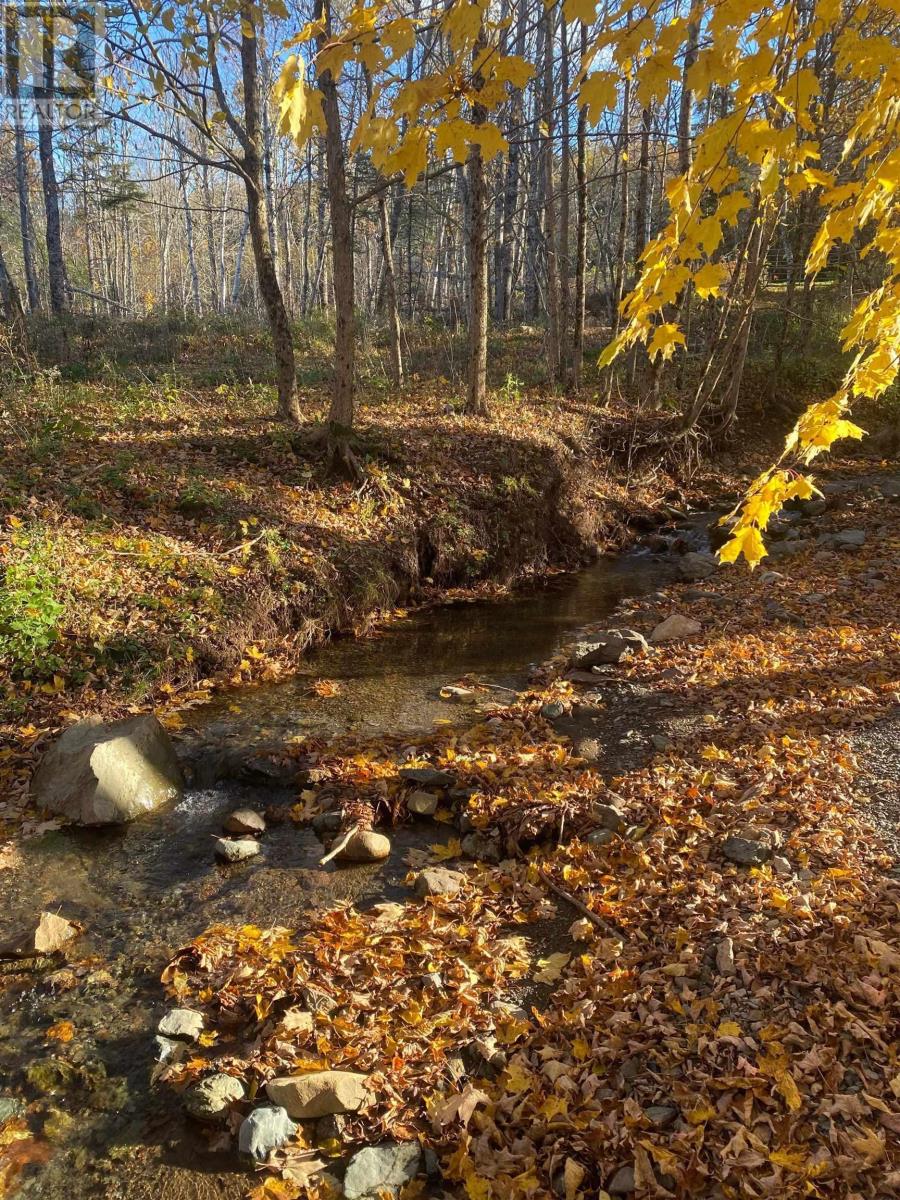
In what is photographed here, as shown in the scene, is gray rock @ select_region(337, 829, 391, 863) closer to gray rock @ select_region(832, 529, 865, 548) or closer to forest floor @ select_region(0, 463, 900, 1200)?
forest floor @ select_region(0, 463, 900, 1200)

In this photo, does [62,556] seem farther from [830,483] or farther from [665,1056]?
[830,483]

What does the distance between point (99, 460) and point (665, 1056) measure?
835cm

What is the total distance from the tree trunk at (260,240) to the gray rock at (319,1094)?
370 inches

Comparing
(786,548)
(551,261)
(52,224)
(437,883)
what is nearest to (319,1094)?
(437,883)

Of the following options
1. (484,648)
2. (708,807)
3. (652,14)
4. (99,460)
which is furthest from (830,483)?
(652,14)

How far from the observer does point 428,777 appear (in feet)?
17.1

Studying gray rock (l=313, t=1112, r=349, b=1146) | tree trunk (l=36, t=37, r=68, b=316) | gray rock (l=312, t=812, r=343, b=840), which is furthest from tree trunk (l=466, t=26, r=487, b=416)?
tree trunk (l=36, t=37, r=68, b=316)

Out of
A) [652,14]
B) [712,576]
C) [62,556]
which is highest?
[652,14]

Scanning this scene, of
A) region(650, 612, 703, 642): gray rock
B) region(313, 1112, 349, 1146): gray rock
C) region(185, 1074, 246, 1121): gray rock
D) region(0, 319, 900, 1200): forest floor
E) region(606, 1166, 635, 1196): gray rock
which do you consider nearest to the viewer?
region(606, 1166, 635, 1196): gray rock

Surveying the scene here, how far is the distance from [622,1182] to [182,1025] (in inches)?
79.6

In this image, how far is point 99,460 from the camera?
857 cm

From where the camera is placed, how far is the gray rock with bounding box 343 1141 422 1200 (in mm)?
2621

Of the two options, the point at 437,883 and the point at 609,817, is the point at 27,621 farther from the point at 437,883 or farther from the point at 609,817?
the point at 609,817

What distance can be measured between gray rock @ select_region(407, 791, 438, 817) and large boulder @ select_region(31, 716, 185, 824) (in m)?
1.78
